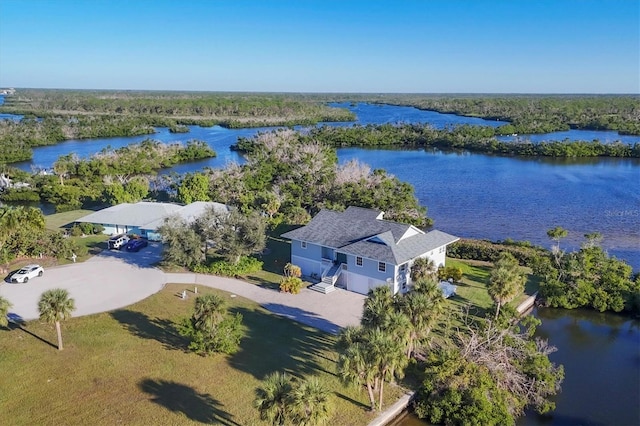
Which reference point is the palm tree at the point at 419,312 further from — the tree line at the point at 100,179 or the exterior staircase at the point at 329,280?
the tree line at the point at 100,179

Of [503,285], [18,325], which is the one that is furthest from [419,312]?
[18,325]

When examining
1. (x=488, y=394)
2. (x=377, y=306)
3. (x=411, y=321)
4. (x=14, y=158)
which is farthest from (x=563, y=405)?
(x=14, y=158)

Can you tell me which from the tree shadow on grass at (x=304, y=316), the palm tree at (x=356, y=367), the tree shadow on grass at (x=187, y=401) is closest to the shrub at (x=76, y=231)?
the tree shadow on grass at (x=304, y=316)

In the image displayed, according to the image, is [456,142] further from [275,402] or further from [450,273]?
[275,402]

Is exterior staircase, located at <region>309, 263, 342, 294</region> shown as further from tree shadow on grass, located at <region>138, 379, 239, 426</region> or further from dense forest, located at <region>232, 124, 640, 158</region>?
dense forest, located at <region>232, 124, 640, 158</region>

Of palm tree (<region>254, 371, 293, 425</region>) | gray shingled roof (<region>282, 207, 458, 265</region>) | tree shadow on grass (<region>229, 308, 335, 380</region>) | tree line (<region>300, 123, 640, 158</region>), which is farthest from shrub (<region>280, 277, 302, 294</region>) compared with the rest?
tree line (<region>300, 123, 640, 158</region>)

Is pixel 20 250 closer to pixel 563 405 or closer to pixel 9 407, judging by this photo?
pixel 9 407
